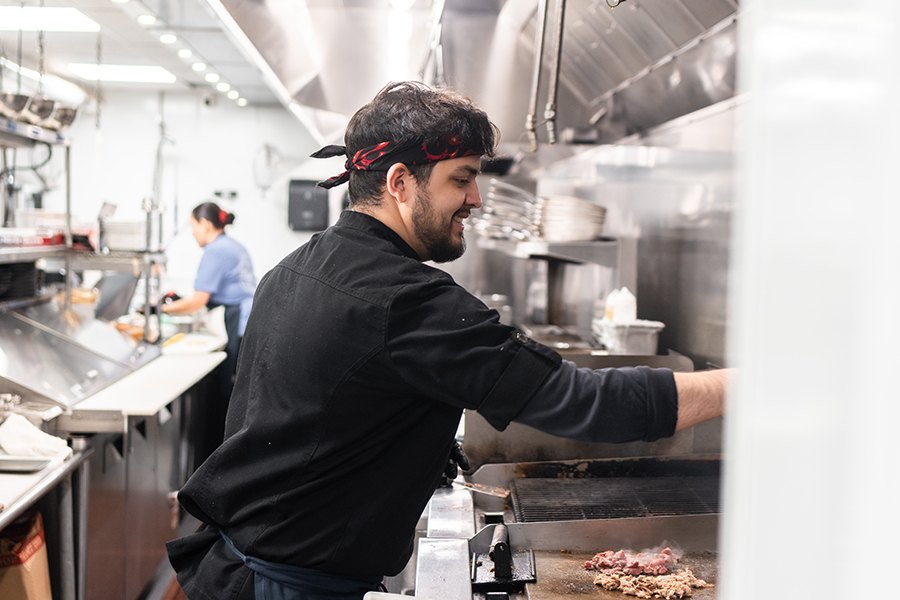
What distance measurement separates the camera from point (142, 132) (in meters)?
9.84

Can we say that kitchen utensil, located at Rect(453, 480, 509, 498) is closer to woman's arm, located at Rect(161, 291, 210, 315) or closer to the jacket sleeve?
the jacket sleeve

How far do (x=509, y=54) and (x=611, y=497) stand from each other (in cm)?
238

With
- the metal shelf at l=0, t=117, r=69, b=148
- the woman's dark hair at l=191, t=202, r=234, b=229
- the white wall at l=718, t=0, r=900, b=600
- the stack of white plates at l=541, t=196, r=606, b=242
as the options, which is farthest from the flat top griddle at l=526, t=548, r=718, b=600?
the woman's dark hair at l=191, t=202, r=234, b=229

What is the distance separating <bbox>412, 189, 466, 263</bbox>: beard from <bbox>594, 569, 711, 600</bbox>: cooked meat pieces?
694mm

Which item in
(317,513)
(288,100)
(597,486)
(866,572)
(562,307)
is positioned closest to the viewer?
(866,572)

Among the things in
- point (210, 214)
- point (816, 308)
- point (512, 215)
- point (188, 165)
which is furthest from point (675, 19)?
point (188, 165)

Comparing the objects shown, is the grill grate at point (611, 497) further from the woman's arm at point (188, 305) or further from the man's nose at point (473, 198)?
the woman's arm at point (188, 305)

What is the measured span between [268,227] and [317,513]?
8889mm

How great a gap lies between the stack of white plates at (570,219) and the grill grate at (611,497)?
1.10 meters

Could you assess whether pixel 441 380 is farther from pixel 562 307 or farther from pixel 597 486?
pixel 562 307

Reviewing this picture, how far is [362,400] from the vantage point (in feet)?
4.63

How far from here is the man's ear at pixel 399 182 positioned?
146cm

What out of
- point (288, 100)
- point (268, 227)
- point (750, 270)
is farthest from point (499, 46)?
point (268, 227)

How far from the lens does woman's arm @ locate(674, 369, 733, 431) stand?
1353mm
